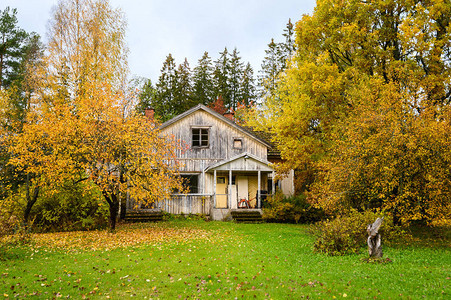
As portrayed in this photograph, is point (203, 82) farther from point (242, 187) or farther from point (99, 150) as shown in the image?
point (99, 150)

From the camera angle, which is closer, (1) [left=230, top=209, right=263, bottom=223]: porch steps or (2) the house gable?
(1) [left=230, top=209, right=263, bottom=223]: porch steps

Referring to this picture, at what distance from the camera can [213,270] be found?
Answer: 954 centimetres

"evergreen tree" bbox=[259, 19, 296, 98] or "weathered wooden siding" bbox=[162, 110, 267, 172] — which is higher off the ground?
"evergreen tree" bbox=[259, 19, 296, 98]

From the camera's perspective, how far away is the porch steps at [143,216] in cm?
2169

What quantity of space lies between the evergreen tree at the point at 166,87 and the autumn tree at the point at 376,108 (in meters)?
26.5

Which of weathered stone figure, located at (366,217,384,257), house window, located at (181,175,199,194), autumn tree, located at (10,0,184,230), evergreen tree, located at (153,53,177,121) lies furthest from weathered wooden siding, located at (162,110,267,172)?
evergreen tree, located at (153,53,177,121)

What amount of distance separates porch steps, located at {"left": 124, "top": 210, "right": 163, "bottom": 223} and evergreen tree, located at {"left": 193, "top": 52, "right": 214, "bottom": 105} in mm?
26094

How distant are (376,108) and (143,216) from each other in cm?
1485

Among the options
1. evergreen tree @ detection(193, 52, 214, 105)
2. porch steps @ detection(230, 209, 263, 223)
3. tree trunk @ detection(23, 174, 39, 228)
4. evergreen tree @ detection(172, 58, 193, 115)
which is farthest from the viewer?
evergreen tree @ detection(193, 52, 214, 105)

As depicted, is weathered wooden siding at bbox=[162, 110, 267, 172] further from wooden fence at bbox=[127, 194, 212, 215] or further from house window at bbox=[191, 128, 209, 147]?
wooden fence at bbox=[127, 194, 212, 215]

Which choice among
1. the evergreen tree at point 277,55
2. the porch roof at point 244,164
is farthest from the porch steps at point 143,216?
the evergreen tree at point 277,55

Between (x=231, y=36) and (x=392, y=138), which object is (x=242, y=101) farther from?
(x=392, y=138)

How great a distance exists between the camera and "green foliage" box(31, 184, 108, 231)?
17094mm

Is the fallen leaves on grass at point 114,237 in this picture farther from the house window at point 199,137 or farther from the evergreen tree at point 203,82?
the evergreen tree at point 203,82
